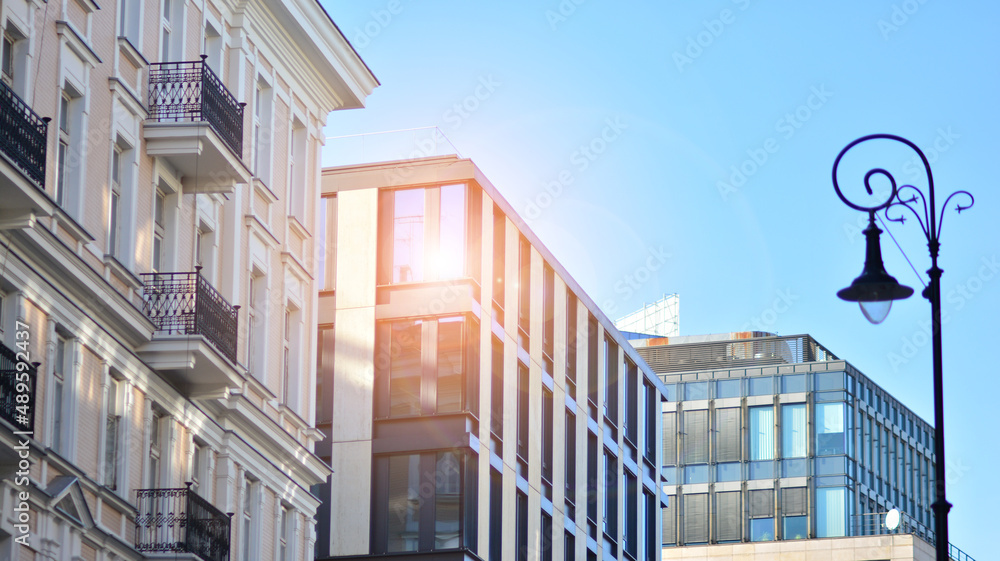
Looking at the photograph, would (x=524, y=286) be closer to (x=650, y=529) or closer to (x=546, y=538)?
(x=546, y=538)

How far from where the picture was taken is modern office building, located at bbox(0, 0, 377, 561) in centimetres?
2564

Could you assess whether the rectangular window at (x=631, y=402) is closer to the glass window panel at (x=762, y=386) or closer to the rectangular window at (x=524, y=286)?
the rectangular window at (x=524, y=286)

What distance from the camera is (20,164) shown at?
24.2 metres

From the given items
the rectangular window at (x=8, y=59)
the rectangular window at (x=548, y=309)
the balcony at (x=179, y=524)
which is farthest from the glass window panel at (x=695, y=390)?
the rectangular window at (x=8, y=59)

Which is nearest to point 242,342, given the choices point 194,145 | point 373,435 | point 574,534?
point 194,145

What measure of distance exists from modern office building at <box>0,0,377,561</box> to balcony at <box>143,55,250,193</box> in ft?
0.13

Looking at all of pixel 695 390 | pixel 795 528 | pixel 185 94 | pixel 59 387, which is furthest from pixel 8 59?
pixel 695 390

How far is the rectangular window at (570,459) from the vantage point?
5453 cm

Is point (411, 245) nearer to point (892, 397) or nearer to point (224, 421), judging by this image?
point (224, 421)

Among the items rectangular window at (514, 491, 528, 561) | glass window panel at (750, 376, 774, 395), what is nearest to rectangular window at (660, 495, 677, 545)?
glass window panel at (750, 376, 774, 395)

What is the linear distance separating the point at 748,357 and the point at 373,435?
42.2 m

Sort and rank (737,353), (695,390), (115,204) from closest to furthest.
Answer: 1. (115,204)
2. (695,390)
3. (737,353)

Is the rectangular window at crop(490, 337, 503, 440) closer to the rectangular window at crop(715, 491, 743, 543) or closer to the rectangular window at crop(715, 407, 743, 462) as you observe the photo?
the rectangular window at crop(715, 407, 743, 462)

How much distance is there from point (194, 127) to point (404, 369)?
16.9 m
